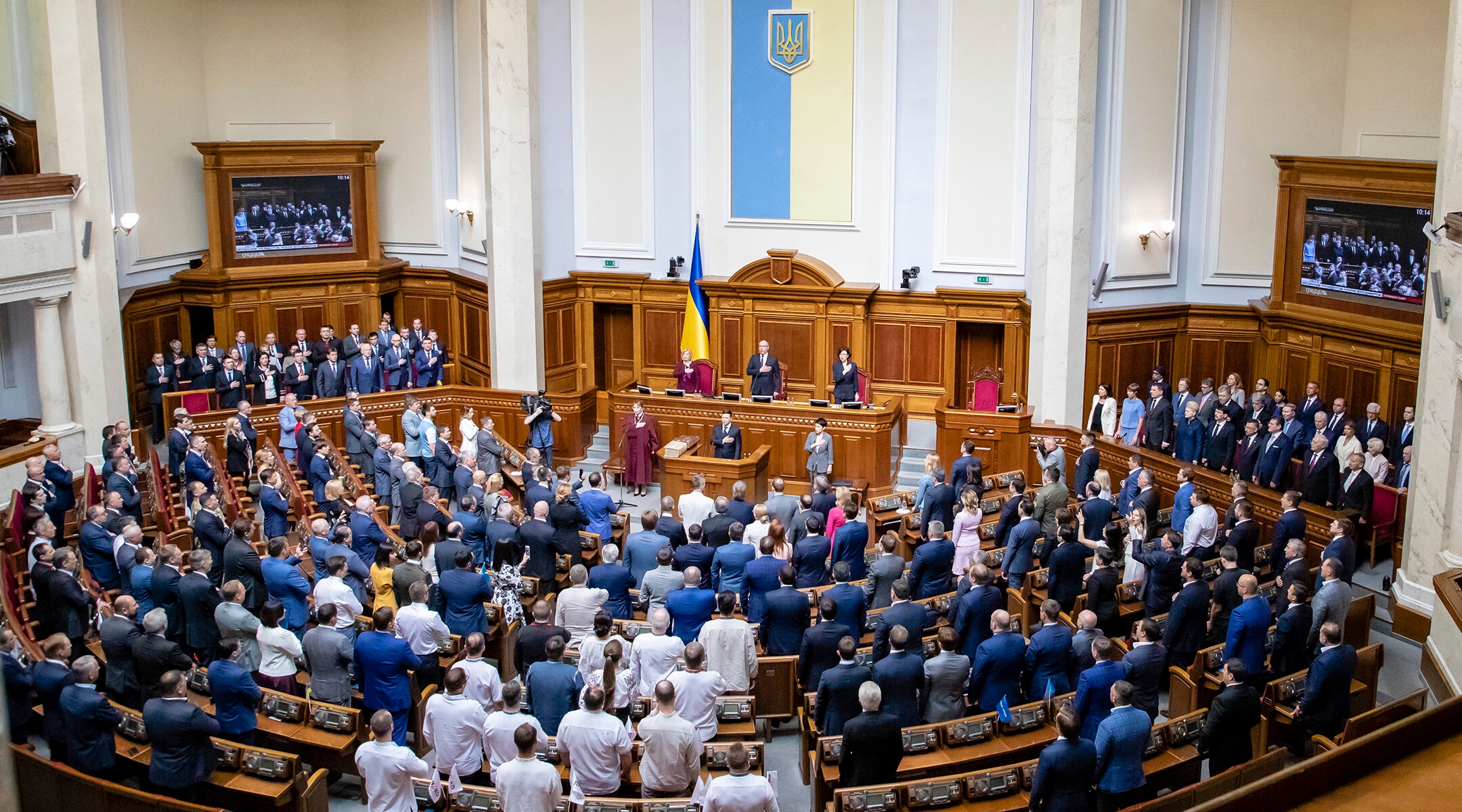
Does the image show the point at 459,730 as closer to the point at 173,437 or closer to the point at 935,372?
the point at 173,437

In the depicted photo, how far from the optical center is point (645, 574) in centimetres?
941

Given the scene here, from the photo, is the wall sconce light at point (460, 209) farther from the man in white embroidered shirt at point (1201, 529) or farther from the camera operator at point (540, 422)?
the man in white embroidered shirt at point (1201, 529)

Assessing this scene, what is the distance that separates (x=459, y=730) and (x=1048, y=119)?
455 inches

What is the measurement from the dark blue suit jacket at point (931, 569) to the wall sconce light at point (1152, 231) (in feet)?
25.9

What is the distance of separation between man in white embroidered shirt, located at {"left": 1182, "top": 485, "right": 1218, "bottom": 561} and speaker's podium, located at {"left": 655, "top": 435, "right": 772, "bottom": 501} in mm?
5228

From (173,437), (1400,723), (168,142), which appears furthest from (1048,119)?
(1400,723)

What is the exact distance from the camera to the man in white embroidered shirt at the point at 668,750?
22.9 feet

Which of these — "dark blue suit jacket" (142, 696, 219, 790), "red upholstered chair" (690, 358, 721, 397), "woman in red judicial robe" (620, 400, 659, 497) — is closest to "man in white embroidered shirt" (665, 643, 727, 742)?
"dark blue suit jacket" (142, 696, 219, 790)

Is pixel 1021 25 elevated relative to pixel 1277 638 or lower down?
elevated

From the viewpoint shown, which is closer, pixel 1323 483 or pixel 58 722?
pixel 58 722

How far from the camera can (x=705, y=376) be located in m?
17.4

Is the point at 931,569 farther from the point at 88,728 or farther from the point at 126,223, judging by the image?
the point at 126,223

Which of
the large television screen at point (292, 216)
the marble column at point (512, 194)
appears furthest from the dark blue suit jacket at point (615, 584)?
the large television screen at point (292, 216)

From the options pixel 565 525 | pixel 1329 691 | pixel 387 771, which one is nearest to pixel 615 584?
pixel 565 525
